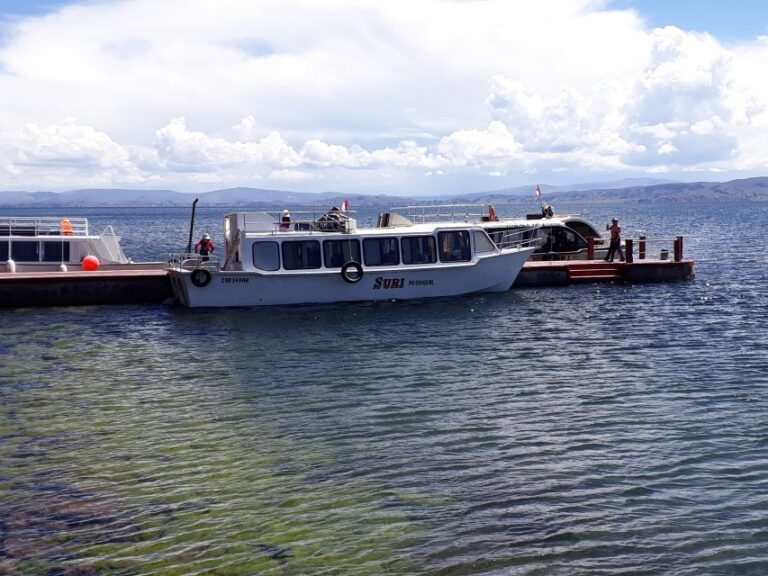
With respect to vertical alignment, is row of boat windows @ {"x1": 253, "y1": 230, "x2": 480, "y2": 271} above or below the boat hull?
above

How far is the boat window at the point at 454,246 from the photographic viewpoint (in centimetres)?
3192

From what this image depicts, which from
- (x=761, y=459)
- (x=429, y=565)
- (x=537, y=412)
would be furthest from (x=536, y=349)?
(x=429, y=565)

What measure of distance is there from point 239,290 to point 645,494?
793 inches

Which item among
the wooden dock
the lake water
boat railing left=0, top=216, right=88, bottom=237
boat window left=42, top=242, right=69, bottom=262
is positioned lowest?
the lake water

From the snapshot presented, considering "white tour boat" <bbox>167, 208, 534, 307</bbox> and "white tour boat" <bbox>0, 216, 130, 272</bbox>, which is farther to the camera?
"white tour boat" <bbox>0, 216, 130, 272</bbox>

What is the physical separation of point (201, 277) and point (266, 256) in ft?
7.53

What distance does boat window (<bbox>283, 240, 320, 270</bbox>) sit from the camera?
30.1 metres

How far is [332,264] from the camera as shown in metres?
30.8

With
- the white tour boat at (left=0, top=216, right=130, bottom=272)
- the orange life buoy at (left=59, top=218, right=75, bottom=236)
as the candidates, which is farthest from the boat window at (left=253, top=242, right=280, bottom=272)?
the orange life buoy at (left=59, top=218, right=75, bottom=236)

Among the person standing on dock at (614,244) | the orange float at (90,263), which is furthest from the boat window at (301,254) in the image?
the person standing on dock at (614,244)

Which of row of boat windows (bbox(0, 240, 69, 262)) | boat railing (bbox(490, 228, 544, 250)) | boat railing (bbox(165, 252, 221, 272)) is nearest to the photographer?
boat railing (bbox(165, 252, 221, 272))

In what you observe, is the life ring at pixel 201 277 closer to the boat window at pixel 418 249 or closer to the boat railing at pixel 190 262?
the boat railing at pixel 190 262

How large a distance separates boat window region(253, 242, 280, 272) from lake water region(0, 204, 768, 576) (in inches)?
187

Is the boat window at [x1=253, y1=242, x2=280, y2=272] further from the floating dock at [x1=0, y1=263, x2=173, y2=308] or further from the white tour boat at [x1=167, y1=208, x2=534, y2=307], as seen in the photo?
the floating dock at [x1=0, y1=263, x2=173, y2=308]
